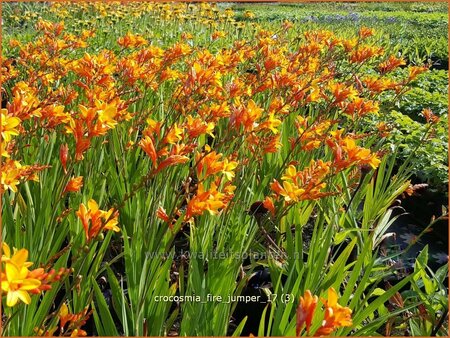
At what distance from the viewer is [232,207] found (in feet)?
5.22

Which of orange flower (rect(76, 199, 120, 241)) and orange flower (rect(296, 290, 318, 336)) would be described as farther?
orange flower (rect(76, 199, 120, 241))

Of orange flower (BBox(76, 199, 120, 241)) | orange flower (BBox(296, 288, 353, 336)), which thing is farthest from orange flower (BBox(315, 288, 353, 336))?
orange flower (BBox(76, 199, 120, 241))

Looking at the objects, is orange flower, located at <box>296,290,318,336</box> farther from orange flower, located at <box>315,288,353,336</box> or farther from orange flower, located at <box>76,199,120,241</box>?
orange flower, located at <box>76,199,120,241</box>

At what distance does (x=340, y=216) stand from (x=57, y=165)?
1.02 m

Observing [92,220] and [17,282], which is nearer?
[17,282]

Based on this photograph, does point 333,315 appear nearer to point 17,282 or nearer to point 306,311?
point 306,311

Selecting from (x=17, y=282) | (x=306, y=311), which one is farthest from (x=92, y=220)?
(x=306, y=311)

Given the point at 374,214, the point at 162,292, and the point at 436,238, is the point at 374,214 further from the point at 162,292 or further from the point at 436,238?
the point at 162,292

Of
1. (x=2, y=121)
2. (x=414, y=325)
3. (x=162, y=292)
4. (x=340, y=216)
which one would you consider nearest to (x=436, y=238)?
(x=340, y=216)

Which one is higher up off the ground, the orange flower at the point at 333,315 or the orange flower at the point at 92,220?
the orange flower at the point at 92,220

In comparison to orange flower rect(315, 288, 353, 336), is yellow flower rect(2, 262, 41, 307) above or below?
above

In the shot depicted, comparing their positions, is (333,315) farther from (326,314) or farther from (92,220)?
(92,220)

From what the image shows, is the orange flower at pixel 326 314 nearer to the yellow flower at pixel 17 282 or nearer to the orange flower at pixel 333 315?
the orange flower at pixel 333 315

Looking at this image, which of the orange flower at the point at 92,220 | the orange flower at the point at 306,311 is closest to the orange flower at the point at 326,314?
the orange flower at the point at 306,311
